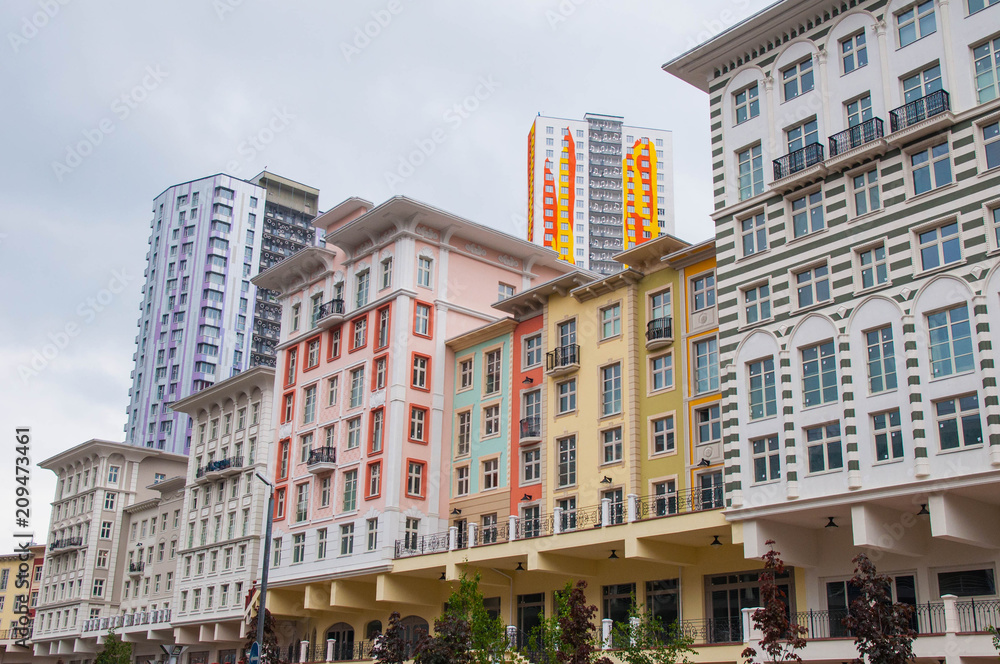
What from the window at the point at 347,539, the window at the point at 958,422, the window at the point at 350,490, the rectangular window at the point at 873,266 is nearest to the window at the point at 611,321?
the rectangular window at the point at 873,266

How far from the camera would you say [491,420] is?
4941cm

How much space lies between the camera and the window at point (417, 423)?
50.6 metres

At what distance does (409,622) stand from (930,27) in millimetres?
34304

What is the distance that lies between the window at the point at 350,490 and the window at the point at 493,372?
320 inches

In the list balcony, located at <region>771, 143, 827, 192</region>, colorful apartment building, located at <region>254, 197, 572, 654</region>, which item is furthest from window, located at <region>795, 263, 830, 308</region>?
colorful apartment building, located at <region>254, 197, 572, 654</region>

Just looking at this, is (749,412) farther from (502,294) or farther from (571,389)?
(502,294)

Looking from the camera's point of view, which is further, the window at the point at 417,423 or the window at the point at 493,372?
the window at the point at 417,423

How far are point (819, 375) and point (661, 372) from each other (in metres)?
9.25

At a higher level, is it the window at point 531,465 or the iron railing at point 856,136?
the iron railing at point 856,136

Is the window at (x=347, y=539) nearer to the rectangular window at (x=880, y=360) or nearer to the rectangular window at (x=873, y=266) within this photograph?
the rectangular window at (x=880, y=360)

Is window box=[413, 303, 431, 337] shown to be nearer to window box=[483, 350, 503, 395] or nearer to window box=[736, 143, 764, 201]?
window box=[483, 350, 503, 395]

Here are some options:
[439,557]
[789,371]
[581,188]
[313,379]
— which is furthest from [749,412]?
[581,188]

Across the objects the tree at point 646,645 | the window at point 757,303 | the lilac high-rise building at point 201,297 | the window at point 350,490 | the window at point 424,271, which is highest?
the lilac high-rise building at point 201,297

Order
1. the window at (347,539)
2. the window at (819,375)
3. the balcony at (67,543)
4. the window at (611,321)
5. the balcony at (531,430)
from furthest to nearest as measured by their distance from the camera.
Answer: the balcony at (67,543) < the window at (347,539) < the balcony at (531,430) < the window at (611,321) < the window at (819,375)
